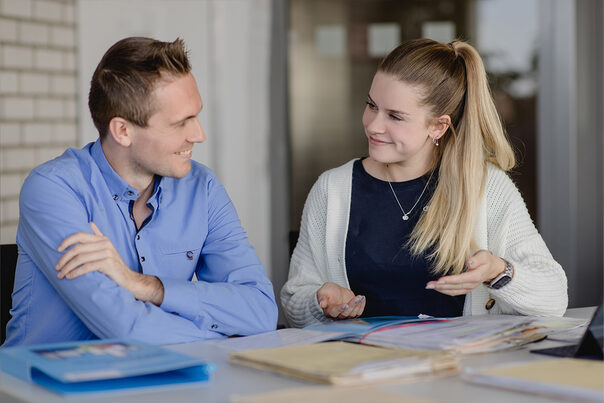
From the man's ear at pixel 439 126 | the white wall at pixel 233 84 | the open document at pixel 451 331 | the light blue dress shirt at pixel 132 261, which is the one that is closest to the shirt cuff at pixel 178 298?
the light blue dress shirt at pixel 132 261

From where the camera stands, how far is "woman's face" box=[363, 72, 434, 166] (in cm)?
Answer: 241

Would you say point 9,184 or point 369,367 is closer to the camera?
point 369,367

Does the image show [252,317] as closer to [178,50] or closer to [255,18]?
[178,50]

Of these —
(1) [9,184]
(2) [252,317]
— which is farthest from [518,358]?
(1) [9,184]

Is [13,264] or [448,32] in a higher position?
[448,32]

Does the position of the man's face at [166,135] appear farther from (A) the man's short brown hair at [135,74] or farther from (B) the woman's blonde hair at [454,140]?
(B) the woman's blonde hair at [454,140]

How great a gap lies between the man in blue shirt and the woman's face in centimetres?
49

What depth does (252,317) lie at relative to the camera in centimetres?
202

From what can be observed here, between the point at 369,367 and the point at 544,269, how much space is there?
1054mm

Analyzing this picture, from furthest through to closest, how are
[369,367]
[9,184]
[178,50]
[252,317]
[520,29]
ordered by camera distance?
[520,29], [9,184], [178,50], [252,317], [369,367]

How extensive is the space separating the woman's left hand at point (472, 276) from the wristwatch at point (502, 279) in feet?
0.05

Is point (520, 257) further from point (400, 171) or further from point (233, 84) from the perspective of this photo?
point (233, 84)

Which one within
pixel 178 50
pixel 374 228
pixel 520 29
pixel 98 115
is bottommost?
pixel 374 228

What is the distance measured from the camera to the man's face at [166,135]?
2143 millimetres
